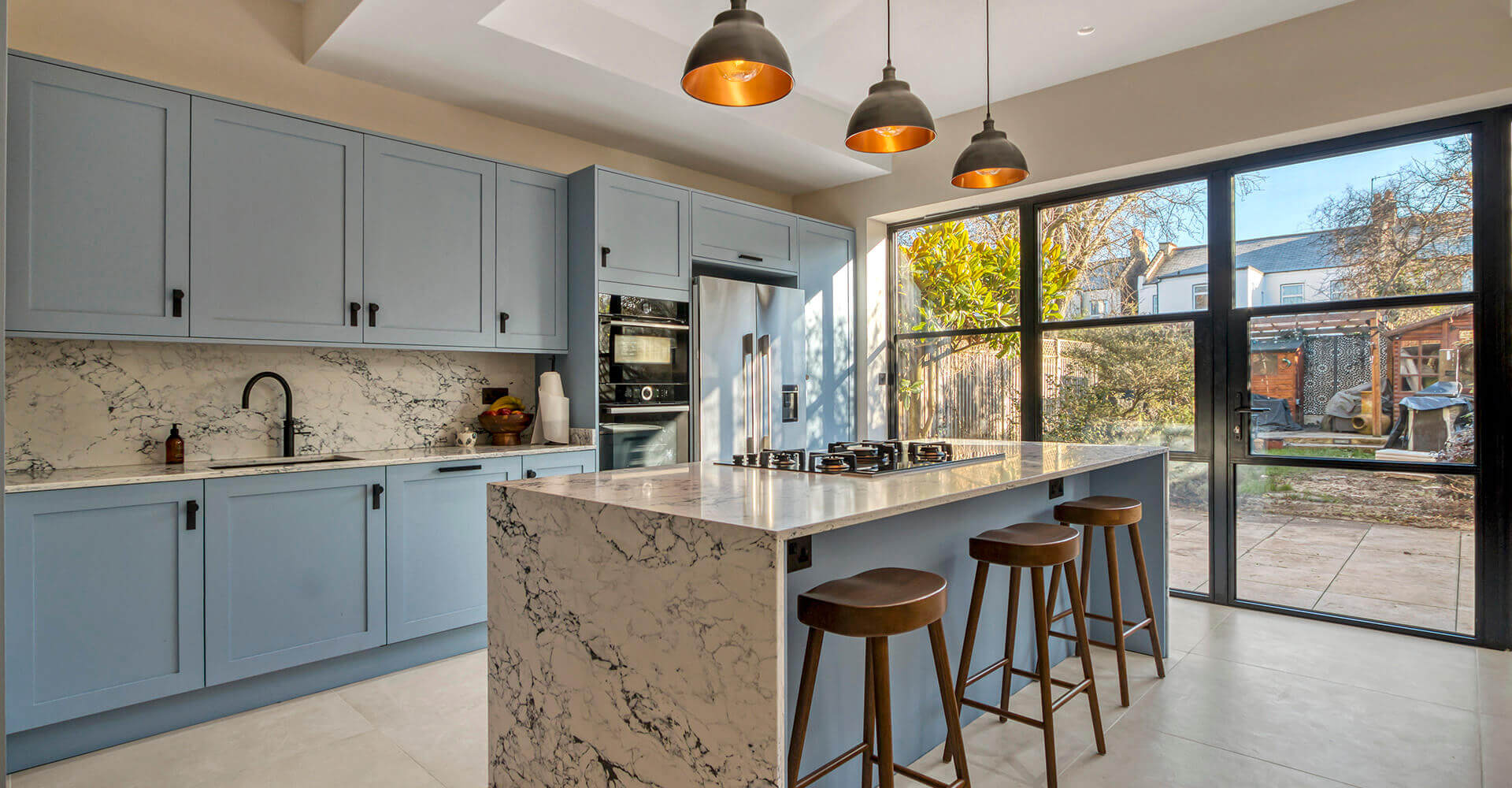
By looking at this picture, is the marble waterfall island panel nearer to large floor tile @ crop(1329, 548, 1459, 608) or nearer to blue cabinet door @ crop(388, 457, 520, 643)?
blue cabinet door @ crop(388, 457, 520, 643)

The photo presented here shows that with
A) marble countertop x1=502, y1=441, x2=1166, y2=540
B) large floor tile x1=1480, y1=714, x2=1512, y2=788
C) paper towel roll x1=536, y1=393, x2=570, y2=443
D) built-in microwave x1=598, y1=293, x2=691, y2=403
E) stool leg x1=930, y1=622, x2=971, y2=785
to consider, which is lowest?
large floor tile x1=1480, y1=714, x2=1512, y2=788

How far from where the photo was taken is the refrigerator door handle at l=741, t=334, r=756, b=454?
4.37 metres

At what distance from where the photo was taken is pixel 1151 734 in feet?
8.01

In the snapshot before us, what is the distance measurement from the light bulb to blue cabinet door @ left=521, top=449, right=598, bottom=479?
6.34ft

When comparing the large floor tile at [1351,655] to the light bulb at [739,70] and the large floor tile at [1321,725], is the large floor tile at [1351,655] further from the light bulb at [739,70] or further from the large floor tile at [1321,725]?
the light bulb at [739,70]

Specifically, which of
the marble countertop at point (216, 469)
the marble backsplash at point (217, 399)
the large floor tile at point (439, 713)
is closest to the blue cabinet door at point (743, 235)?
the marble backsplash at point (217, 399)

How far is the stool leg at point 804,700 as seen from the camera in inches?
69.1

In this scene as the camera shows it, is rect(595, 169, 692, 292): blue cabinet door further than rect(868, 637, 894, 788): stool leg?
Yes

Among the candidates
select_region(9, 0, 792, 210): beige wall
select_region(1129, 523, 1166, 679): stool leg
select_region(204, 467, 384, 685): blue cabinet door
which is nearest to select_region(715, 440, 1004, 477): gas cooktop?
select_region(1129, 523, 1166, 679): stool leg

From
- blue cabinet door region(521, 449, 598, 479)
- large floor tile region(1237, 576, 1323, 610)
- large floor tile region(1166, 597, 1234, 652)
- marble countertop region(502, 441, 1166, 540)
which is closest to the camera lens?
marble countertop region(502, 441, 1166, 540)

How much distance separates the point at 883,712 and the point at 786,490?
58cm

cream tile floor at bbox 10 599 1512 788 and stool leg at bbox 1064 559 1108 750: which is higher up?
stool leg at bbox 1064 559 1108 750

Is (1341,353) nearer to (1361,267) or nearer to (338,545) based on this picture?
(1361,267)

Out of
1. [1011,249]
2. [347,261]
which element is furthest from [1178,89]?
[347,261]
